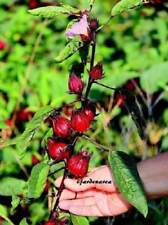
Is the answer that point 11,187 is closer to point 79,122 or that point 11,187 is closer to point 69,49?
point 79,122

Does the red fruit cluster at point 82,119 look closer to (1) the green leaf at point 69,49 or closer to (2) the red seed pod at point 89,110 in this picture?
(2) the red seed pod at point 89,110

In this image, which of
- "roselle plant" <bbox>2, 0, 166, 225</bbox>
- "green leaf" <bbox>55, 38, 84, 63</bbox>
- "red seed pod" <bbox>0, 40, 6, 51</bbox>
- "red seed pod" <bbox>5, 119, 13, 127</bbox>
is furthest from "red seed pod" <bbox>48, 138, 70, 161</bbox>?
"red seed pod" <bbox>0, 40, 6, 51</bbox>

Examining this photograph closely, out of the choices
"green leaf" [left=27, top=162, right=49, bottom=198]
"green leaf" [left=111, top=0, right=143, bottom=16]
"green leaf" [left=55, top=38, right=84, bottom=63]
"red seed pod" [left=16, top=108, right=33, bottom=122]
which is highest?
"green leaf" [left=111, top=0, right=143, bottom=16]

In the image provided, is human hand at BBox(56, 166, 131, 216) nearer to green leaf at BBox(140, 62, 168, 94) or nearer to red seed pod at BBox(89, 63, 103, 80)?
red seed pod at BBox(89, 63, 103, 80)

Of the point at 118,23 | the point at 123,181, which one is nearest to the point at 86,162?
the point at 123,181

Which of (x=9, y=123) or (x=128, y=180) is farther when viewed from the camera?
(x=9, y=123)

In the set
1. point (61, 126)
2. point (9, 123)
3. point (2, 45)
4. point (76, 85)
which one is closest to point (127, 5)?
point (76, 85)
